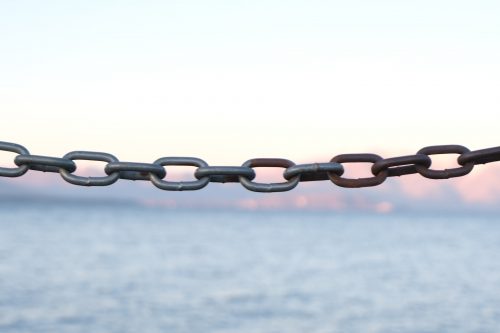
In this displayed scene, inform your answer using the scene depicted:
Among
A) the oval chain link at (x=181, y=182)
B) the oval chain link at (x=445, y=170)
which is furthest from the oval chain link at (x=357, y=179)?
the oval chain link at (x=181, y=182)

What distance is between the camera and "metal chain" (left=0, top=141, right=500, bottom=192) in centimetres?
293

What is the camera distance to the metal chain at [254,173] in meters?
2.93

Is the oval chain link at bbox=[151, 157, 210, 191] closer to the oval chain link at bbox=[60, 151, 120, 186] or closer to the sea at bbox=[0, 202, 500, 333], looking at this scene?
the oval chain link at bbox=[60, 151, 120, 186]

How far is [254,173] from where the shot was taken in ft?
9.71

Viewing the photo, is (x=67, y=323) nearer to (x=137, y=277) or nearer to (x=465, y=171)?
(x=137, y=277)

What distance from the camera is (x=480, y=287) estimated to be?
2844 cm

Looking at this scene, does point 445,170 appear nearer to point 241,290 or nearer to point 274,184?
point 274,184

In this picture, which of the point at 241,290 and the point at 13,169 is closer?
the point at 13,169

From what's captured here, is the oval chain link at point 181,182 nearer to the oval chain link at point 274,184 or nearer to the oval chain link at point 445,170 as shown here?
the oval chain link at point 274,184

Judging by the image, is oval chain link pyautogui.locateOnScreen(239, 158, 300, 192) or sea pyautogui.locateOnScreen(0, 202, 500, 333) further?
sea pyautogui.locateOnScreen(0, 202, 500, 333)

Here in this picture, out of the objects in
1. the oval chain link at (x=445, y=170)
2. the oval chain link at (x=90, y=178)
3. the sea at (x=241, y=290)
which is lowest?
the oval chain link at (x=445, y=170)

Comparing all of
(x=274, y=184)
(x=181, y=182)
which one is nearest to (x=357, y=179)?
(x=274, y=184)

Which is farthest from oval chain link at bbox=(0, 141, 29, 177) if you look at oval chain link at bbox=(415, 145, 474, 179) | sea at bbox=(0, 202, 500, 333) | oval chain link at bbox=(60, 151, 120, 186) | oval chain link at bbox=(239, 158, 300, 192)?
sea at bbox=(0, 202, 500, 333)

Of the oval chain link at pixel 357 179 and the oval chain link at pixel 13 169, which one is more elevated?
the oval chain link at pixel 13 169
